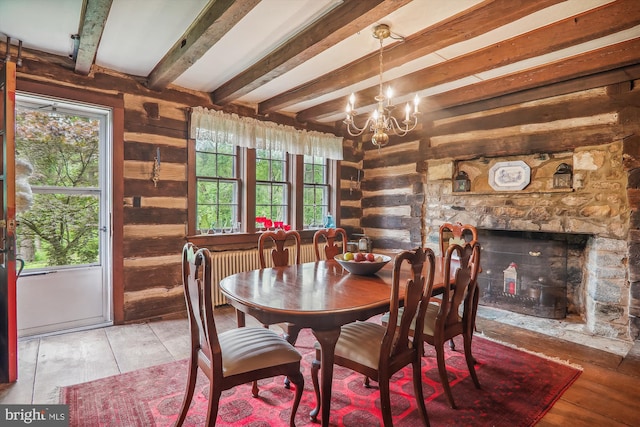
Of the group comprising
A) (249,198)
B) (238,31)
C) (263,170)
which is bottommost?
(249,198)

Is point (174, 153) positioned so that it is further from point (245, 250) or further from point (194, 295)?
point (194, 295)

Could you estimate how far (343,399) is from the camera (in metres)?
2.18

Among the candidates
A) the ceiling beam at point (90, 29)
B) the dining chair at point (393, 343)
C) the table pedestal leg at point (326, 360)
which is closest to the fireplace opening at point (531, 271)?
the dining chair at point (393, 343)

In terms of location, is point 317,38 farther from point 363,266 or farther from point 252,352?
point 252,352

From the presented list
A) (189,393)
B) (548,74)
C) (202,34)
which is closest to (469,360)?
(189,393)

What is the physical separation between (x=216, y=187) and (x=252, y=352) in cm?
277

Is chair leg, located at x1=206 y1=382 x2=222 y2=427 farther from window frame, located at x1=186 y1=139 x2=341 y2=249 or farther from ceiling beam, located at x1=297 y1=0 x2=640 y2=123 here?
ceiling beam, located at x1=297 y1=0 x2=640 y2=123

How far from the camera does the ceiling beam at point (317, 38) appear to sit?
208cm

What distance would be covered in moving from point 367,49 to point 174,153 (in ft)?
7.58

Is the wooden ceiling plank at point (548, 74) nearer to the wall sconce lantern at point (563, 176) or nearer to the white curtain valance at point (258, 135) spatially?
the wall sconce lantern at point (563, 176)

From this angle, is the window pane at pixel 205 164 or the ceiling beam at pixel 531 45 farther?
the window pane at pixel 205 164

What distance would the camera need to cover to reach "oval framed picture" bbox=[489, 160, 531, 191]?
3.78m

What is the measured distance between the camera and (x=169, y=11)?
2334 millimetres

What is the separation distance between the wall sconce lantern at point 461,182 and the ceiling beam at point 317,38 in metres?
2.55
